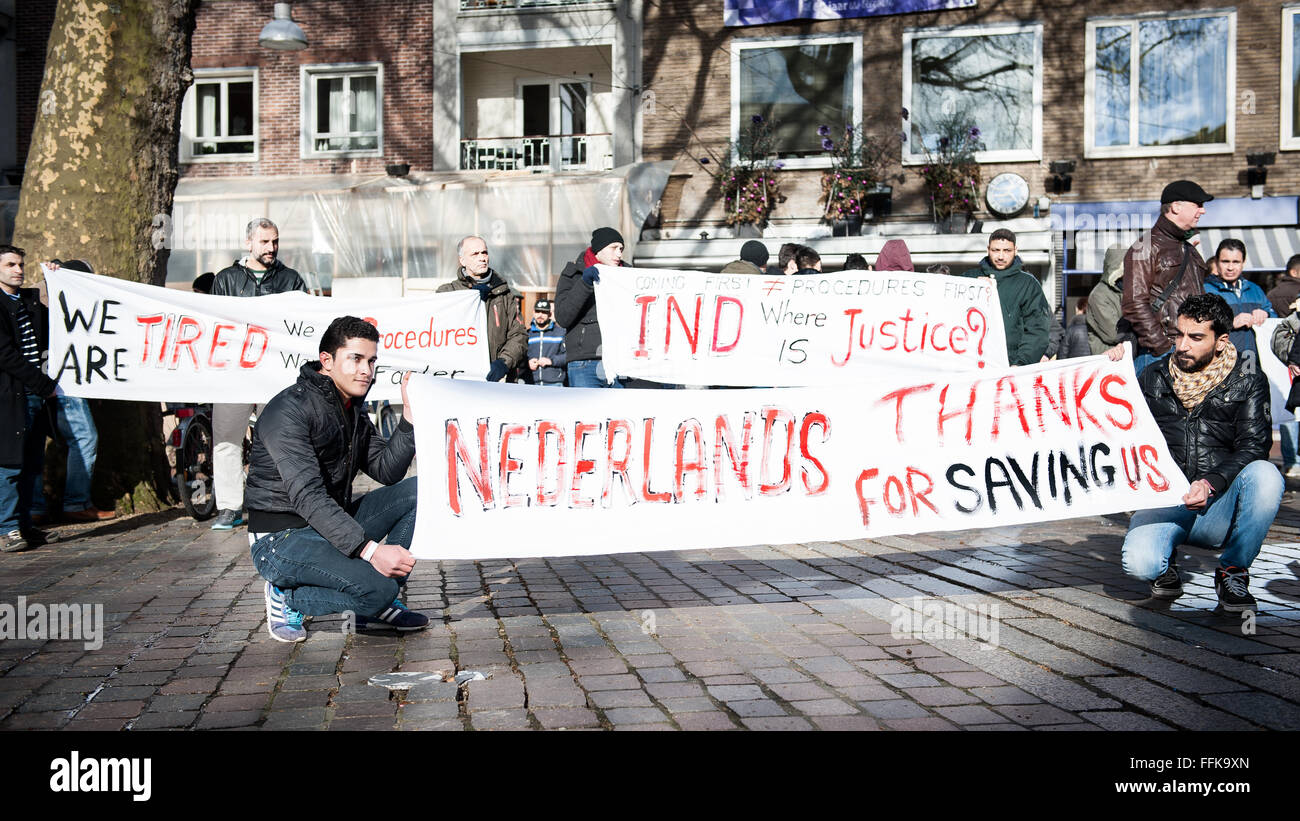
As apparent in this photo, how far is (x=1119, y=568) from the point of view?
23.6ft

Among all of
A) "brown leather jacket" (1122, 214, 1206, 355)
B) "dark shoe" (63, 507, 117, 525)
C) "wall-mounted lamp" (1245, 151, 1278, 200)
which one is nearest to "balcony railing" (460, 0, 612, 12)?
"wall-mounted lamp" (1245, 151, 1278, 200)

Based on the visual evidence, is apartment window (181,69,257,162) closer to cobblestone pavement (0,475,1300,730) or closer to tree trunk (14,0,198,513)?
tree trunk (14,0,198,513)

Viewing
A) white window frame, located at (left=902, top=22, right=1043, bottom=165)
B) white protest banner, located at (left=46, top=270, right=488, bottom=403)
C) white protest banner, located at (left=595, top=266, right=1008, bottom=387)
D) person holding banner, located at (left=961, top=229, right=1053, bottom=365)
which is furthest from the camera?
white window frame, located at (left=902, top=22, right=1043, bottom=165)

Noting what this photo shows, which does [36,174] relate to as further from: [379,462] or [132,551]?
[379,462]

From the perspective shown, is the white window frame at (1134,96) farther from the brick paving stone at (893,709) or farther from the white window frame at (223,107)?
the brick paving stone at (893,709)

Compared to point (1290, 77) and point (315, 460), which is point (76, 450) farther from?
point (1290, 77)

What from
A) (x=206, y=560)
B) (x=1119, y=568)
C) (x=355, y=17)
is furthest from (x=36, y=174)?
(x=355, y=17)

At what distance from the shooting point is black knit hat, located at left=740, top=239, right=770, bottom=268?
1098 centimetres

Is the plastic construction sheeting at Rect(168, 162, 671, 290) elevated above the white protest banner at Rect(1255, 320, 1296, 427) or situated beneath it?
elevated above

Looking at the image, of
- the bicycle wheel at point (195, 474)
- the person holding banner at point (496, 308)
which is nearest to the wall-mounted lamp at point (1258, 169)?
the person holding banner at point (496, 308)

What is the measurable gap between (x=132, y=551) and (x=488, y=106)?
60.7ft

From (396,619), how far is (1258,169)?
19.3 m

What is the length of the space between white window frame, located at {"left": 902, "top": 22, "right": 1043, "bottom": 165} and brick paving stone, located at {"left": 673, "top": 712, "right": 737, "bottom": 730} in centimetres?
1907

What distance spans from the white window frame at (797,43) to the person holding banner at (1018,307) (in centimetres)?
1320
